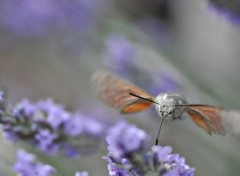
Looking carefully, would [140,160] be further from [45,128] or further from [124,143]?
[45,128]

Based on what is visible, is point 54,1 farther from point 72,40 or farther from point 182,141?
point 182,141

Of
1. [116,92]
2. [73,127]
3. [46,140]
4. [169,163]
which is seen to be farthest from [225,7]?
[169,163]

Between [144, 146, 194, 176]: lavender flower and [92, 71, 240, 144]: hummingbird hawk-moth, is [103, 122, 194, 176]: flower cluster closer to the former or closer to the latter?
[144, 146, 194, 176]: lavender flower

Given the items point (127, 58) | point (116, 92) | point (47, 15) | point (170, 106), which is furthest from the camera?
point (47, 15)

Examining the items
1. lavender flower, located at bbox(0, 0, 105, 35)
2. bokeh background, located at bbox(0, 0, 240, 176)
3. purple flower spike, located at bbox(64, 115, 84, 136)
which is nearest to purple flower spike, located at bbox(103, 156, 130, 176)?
purple flower spike, located at bbox(64, 115, 84, 136)

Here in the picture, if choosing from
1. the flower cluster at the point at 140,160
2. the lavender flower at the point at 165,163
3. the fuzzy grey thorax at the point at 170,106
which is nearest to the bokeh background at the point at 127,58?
the fuzzy grey thorax at the point at 170,106

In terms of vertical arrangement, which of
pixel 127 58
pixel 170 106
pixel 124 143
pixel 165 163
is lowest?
pixel 165 163
